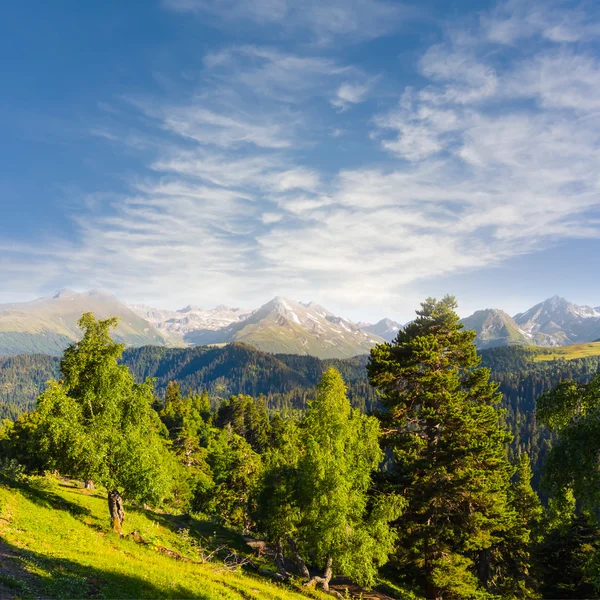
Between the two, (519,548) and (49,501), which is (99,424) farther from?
(519,548)

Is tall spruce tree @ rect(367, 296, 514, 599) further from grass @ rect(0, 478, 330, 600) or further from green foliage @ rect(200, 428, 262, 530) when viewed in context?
green foliage @ rect(200, 428, 262, 530)

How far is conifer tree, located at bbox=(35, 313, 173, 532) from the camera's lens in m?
24.2

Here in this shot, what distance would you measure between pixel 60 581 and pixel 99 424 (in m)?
11.1

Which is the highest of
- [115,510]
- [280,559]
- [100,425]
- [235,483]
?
[100,425]

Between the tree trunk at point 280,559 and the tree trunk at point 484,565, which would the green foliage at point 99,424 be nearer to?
the tree trunk at point 280,559

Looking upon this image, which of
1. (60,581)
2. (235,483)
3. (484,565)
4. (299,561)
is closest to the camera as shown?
(60,581)

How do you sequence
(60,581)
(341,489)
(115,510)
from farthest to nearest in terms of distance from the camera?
(115,510) < (341,489) < (60,581)

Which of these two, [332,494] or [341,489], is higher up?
[341,489]

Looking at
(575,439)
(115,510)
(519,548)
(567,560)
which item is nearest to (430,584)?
(567,560)

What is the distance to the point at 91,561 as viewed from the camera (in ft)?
63.1

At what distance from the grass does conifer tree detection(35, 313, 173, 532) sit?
2.89 meters

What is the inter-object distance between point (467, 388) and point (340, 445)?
1225cm

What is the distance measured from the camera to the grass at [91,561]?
1557 cm

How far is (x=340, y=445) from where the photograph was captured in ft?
84.4
